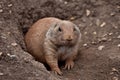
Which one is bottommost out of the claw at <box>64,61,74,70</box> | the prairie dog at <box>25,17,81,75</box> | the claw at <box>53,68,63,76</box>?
the claw at <box>64,61,74,70</box>

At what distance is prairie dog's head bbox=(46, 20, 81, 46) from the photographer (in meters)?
7.51

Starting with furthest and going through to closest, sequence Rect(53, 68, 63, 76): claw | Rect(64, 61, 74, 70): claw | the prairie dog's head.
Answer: Rect(64, 61, 74, 70): claw, Rect(53, 68, 63, 76): claw, the prairie dog's head

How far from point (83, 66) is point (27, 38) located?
1377 mm

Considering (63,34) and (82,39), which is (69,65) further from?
(82,39)

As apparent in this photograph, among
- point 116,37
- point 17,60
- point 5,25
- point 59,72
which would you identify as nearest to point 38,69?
point 17,60

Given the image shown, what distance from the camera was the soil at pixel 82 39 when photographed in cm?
682

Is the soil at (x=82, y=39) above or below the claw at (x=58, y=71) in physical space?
above

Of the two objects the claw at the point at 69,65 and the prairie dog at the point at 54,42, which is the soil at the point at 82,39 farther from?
the prairie dog at the point at 54,42

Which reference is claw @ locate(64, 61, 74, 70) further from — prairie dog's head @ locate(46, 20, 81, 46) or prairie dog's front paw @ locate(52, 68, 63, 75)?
prairie dog's head @ locate(46, 20, 81, 46)

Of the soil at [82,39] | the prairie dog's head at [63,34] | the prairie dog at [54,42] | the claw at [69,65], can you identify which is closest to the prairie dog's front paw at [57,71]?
the prairie dog at [54,42]

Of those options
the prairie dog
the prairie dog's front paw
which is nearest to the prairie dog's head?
the prairie dog

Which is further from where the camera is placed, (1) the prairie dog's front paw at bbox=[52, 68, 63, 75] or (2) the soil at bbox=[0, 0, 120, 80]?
(1) the prairie dog's front paw at bbox=[52, 68, 63, 75]

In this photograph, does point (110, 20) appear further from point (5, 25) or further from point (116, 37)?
point (5, 25)

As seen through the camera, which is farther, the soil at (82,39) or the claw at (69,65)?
the claw at (69,65)
